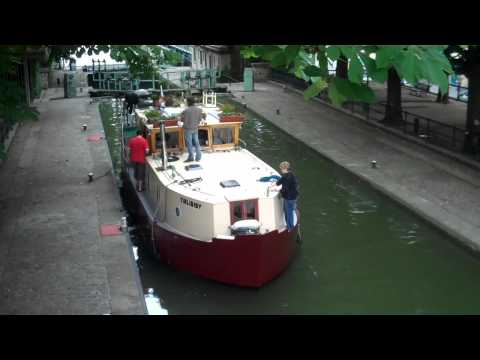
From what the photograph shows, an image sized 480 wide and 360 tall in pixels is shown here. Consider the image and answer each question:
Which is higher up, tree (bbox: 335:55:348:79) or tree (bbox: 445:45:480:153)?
tree (bbox: 335:55:348:79)

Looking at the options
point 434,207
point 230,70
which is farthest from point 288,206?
point 230,70

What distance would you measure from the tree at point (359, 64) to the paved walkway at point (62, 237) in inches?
359

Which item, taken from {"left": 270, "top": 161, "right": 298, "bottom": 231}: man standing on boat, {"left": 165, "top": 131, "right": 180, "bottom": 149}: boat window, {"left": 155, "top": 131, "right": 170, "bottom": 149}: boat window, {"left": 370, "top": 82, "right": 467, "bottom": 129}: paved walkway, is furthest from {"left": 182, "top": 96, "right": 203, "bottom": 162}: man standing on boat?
{"left": 370, "top": 82, "right": 467, "bottom": 129}: paved walkway

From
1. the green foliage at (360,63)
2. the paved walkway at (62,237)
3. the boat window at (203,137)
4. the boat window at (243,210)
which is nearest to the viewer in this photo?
the green foliage at (360,63)

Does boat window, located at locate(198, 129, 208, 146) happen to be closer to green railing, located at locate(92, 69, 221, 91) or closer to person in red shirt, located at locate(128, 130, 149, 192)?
person in red shirt, located at locate(128, 130, 149, 192)

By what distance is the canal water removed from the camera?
520 inches

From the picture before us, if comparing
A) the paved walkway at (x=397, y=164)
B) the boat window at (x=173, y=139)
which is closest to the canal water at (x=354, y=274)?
the paved walkway at (x=397, y=164)

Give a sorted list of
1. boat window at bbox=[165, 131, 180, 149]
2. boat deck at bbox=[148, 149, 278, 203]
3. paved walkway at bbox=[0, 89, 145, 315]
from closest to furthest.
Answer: paved walkway at bbox=[0, 89, 145, 315] < boat deck at bbox=[148, 149, 278, 203] < boat window at bbox=[165, 131, 180, 149]

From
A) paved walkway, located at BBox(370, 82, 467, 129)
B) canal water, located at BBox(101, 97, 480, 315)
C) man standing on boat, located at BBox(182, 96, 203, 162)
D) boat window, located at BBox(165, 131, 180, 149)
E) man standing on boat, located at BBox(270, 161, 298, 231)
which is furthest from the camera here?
paved walkway, located at BBox(370, 82, 467, 129)

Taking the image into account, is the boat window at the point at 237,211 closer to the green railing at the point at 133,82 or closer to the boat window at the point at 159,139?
the boat window at the point at 159,139

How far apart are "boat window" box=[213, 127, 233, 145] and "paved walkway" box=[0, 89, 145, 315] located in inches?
130

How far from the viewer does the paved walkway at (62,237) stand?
11.8 meters
